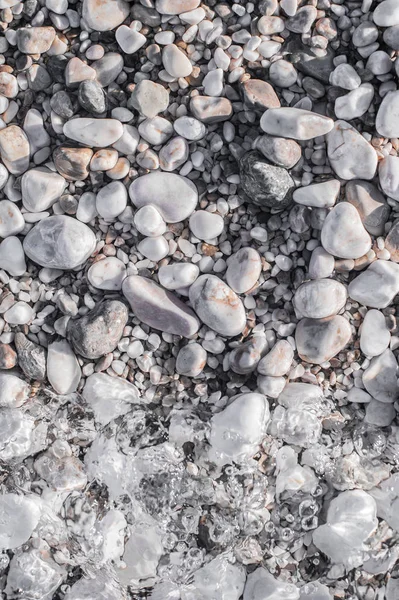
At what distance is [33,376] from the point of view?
192 cm

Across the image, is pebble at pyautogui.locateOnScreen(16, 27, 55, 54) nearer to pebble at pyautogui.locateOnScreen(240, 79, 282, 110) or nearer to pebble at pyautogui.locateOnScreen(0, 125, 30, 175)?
pebble at pyautogui.locateOnScreen(0, 125, 30, 175)

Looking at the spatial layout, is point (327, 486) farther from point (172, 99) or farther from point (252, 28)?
point (252, 28)

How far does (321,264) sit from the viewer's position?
1868 millimetres

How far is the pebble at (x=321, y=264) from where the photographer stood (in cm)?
187

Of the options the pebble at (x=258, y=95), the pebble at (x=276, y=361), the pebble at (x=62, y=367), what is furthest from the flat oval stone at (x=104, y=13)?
the pebble at (x=276, y=361)

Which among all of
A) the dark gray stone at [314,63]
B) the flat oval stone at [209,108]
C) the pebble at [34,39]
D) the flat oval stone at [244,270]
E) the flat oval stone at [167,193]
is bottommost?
the flat oval stone at [244,270]

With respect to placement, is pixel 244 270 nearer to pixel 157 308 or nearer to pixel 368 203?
pixel 157 308

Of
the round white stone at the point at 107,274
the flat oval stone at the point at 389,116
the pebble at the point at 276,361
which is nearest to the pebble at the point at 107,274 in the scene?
the round white stone at the point at 107,274

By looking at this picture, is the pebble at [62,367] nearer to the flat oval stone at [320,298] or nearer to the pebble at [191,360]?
the pebble at [191,360]

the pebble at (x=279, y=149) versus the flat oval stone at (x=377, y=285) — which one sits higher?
the pebble at (x=279, y=149)

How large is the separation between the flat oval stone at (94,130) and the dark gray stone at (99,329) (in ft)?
1.43

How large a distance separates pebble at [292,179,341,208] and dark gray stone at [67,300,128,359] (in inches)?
21.8

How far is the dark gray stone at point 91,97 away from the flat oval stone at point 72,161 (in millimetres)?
110

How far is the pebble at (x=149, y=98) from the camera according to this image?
6.21 ft
